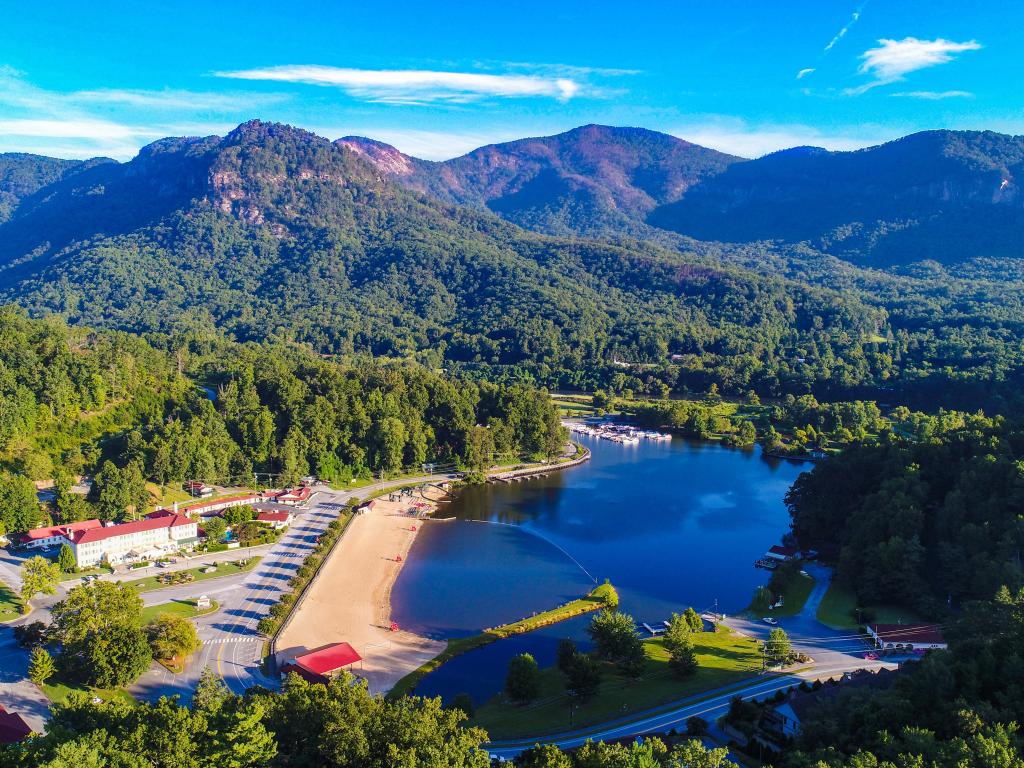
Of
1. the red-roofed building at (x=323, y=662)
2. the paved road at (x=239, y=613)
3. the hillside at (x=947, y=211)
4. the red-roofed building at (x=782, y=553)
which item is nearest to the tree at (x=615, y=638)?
the red-roofed building at (x=323, y=662)

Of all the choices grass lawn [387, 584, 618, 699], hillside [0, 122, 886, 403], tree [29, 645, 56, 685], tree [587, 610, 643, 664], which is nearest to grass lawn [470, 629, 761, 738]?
tree [587, 610, 643, 664]

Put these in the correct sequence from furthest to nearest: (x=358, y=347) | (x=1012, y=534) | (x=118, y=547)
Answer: (x=358, y=347)
(x=118, y=547)
(x=1012, y=534)

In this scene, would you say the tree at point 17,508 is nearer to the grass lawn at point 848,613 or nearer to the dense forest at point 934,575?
the dense forest at point 934,575

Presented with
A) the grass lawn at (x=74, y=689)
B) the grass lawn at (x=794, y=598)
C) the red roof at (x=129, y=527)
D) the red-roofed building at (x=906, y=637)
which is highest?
the red roof at (x=129, y=527)

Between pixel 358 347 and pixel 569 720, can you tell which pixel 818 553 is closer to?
pixel 569 720

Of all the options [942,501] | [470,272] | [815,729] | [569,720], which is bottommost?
[569,720]

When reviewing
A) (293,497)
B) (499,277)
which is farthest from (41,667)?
(499,277)

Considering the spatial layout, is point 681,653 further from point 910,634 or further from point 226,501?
point 226,501

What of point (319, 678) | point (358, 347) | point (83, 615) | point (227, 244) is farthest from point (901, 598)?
point (227, 244)
